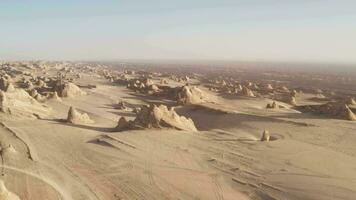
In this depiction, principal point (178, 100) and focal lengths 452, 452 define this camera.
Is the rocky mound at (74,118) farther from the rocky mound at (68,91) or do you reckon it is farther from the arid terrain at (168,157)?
the rocky mound at (68,91)

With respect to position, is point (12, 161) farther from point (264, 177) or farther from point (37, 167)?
point (264, 177)

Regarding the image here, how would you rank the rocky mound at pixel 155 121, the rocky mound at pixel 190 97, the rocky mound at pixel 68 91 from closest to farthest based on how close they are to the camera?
the rocky mound at pixel 155 121 < the rocky mound at pixel 190 97 < the rocky mound at pixel 68 91

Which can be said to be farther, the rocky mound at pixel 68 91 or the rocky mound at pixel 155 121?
the rocky mound at pixel 68 91

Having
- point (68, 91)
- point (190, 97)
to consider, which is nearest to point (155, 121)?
point (190, 97)

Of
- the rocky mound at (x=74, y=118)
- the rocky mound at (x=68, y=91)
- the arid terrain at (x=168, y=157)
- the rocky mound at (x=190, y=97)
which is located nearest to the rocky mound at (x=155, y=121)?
the arid terrain at (x=168, y=157)

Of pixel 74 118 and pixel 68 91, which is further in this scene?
pixel 68 91

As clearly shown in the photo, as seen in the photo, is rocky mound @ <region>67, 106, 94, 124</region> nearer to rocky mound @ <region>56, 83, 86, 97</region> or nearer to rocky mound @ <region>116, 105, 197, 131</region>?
rocky mound @ <region>116, 105, 197, 131</region>

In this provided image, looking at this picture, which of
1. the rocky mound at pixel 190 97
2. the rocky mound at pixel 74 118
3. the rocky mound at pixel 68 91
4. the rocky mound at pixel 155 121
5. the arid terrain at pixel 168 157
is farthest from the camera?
the rocky mound at pixel 68 91

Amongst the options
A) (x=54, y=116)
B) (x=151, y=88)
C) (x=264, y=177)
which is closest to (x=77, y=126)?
(x=54, y=116)

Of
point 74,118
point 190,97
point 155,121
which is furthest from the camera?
point 190,97

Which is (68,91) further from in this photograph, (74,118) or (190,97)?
(74,118)

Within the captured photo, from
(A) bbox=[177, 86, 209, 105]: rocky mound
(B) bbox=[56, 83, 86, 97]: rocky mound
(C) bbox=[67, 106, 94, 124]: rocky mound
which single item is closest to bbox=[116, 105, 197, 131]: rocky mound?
(C) bbox=[67, 106, 94, 124]: rocky mound

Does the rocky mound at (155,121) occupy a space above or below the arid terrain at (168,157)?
above
